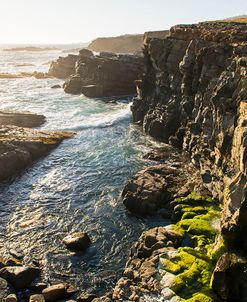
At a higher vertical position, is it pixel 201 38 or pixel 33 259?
pixel 201 38

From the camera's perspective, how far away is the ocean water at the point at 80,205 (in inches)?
1267

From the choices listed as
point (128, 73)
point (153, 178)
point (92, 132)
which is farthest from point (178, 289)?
point (128, 73)

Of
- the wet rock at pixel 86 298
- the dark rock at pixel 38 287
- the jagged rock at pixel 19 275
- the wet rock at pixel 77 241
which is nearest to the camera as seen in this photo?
the wet rock at pixel 86 298

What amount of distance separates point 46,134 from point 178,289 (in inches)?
1802

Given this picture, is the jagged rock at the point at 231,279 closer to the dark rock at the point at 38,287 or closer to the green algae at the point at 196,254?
the green algae at the point at 196,254

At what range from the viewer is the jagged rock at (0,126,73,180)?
Result: 52156 mm

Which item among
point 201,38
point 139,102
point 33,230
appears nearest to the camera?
point 33,230

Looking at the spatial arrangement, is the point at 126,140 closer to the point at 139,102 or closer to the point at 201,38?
the point at 139,102

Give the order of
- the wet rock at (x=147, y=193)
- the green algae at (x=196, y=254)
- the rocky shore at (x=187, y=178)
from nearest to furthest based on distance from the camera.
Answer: the green algae at (x=196, y=254), the rocky shore at (x=187, y=178), the wet rock at (x=147, y=193)

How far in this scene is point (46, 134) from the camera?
219 ft

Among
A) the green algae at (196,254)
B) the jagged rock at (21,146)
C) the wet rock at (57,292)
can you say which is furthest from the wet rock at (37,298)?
the jagged rock at (21,146)

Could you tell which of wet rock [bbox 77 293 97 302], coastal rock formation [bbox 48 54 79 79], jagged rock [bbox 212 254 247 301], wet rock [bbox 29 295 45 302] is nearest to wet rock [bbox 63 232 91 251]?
wet rock [bbox 77 293 97 302]

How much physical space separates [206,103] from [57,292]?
104 ft

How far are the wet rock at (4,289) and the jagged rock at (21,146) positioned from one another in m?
22.9
